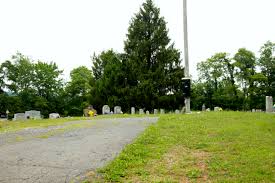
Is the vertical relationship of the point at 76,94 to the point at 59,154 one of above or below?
above

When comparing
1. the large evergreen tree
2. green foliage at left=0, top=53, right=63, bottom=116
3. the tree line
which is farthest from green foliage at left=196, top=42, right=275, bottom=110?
green foliage at left=0, top=53, right=63, bottom=116

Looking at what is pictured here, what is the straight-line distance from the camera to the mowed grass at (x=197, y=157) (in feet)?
19.3

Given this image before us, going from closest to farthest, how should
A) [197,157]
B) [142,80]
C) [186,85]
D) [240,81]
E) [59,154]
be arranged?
[197,157] < [59,154] < [186,85] < [142,80] < [240,81]

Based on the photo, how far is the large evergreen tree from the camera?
39.6 meters

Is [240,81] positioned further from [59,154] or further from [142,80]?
[59,154]

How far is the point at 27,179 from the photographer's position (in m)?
5.88

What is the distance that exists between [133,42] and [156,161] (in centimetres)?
3525

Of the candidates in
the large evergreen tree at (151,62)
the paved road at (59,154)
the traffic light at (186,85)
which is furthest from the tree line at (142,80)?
the paved road at (59,154)

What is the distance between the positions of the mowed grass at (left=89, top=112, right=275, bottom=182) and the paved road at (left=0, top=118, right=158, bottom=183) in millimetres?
435

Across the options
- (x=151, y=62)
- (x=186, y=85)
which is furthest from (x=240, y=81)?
(x=186, y=85)

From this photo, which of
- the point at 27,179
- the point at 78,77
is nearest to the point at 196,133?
the point at 27,179

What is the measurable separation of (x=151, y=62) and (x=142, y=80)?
11.0ft

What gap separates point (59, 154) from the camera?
7719mm

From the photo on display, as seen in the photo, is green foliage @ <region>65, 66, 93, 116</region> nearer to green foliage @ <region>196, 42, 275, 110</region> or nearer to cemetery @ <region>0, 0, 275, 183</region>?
cemetery @ <region>0, 0, 275, 183</region>
